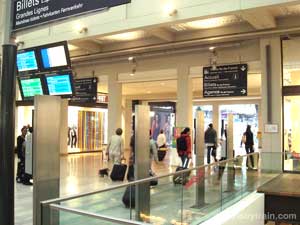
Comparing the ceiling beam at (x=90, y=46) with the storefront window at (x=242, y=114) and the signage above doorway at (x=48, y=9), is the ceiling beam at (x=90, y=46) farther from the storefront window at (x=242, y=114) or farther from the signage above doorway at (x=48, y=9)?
the storefront window at (x=242, y=114)

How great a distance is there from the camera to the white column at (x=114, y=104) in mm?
13680

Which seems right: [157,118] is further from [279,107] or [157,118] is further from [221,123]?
[279,107]

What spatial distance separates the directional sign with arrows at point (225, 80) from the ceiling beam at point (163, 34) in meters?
1.42

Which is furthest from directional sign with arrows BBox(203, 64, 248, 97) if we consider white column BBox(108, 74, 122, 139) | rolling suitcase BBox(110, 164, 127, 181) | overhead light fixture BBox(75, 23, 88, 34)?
white column BBox(108, 74, 122, 139)

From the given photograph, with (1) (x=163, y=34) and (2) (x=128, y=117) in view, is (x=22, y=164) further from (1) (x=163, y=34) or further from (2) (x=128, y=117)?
(2) (x=128, y=117)

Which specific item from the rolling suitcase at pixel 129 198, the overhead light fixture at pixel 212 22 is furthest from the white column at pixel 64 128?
the rolling suitcase at pixel 129 198

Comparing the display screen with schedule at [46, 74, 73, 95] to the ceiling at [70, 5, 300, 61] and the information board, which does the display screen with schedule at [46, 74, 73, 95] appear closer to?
the ceiling at [70, 5, 300, 61]

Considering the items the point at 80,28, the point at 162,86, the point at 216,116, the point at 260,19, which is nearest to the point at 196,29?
the point at 260,19

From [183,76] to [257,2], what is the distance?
5.19 metres

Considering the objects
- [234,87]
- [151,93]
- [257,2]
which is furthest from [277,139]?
[151,93]

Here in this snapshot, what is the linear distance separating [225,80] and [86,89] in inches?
212

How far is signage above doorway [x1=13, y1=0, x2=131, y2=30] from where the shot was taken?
3.52 meters

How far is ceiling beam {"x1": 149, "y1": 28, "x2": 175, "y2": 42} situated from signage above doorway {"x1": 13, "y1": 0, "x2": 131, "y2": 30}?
6451 millimetres

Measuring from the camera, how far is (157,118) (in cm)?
2516
